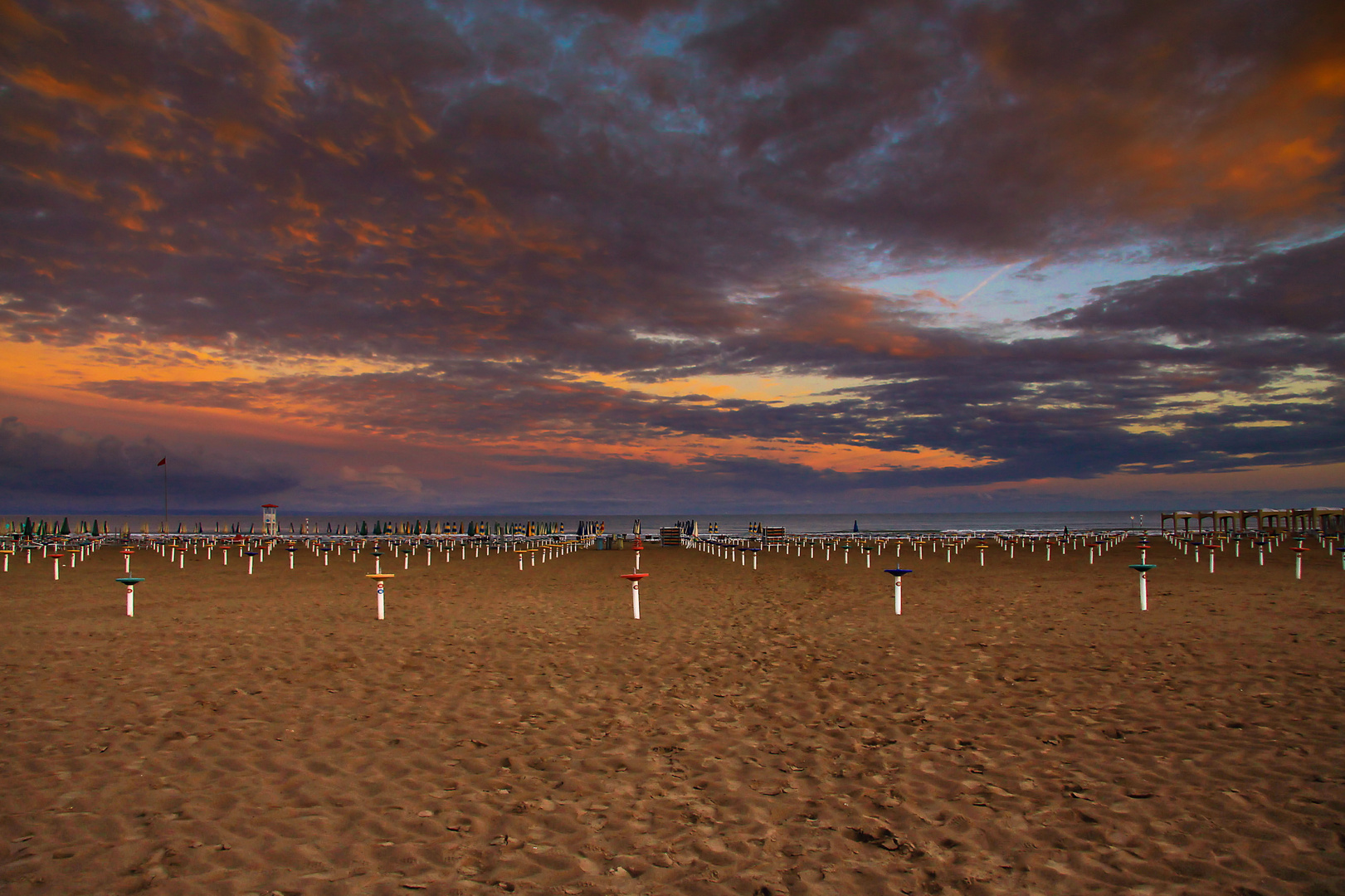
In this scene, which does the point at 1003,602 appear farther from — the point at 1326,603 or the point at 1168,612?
the point at 1326,603

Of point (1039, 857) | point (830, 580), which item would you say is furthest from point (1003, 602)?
point (1039, 857)

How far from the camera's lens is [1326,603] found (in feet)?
60.1

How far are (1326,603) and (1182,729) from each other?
1560 cm

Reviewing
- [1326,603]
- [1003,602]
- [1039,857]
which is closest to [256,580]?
[1003,602]

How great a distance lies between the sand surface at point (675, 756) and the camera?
5.05 meters

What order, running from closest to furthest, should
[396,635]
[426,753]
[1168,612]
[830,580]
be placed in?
[426,753] < [396,635] < [1168,612] < [830,580]

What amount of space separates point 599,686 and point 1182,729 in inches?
303

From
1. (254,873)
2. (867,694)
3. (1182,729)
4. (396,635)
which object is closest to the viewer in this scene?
(254,873)

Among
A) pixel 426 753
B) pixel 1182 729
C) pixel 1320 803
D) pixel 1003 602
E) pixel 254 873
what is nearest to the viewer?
pixel 254 873

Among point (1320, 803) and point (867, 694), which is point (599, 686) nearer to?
point (867, 694)

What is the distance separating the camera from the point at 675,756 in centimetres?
742

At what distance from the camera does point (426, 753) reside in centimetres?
748

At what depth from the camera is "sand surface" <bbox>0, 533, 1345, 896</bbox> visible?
5.05m

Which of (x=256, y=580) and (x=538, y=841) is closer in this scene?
(x=538, y=841)
